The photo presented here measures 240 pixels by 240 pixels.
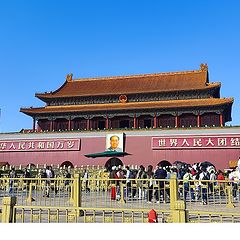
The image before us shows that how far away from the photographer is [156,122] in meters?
28.3

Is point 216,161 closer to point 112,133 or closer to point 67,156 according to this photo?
point 112,133

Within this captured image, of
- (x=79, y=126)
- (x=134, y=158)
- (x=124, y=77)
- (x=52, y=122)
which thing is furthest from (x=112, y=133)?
(x=124, y=77)

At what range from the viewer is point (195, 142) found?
25094 millimetres

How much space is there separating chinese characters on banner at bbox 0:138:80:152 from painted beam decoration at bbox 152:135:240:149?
679cm

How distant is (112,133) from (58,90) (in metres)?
9.22

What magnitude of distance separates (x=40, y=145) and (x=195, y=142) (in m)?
12.7

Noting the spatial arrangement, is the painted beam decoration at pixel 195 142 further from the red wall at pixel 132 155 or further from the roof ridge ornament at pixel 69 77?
the roof ridge ornament at pixel 69 77

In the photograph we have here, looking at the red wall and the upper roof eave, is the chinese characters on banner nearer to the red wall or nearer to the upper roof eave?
the red wall

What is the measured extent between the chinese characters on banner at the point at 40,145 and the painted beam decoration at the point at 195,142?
6.79 metres

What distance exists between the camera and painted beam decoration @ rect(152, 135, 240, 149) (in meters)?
24.3

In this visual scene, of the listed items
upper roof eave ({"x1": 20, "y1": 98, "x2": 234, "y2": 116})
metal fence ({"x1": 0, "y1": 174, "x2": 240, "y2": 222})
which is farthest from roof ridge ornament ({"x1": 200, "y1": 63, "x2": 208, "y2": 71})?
metal fence ({"x1": 0, "y1": 174, "x2": 240, "y2": 222})

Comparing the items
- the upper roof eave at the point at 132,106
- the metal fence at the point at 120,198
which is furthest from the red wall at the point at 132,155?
the metal fence at the point at 120,198

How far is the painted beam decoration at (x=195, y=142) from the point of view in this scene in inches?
955
